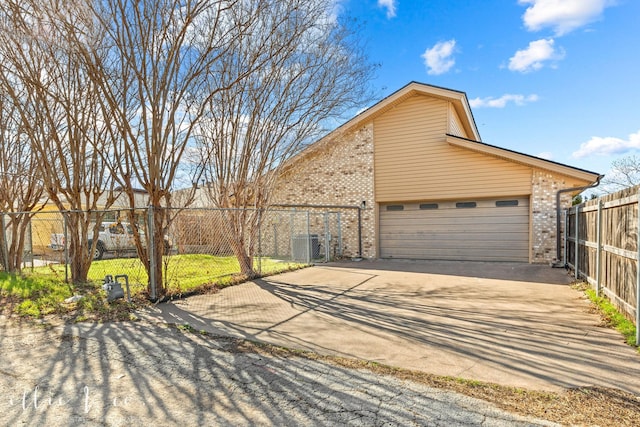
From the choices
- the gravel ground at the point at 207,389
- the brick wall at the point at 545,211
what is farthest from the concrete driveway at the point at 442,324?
the brick wall at the point at 545,211

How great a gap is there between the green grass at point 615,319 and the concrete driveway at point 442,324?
0.38 ft

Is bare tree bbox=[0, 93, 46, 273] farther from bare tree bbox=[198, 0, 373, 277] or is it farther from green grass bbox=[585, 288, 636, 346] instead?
green grass bbox=[585, 288, 636, 346]

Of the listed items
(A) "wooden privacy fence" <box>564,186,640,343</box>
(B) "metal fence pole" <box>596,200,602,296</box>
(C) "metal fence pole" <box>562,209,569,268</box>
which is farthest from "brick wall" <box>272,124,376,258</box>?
(B) "metal fence pole" <box>596,200,602,296</box>

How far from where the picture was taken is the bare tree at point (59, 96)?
5969 millimetres

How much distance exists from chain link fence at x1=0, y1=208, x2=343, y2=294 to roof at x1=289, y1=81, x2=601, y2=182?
2768mm

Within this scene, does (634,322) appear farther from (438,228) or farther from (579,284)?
(438,228)

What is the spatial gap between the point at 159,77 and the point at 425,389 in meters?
6.34

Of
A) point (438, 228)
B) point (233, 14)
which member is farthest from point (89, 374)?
point (438, 228)

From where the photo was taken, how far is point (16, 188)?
9.85m

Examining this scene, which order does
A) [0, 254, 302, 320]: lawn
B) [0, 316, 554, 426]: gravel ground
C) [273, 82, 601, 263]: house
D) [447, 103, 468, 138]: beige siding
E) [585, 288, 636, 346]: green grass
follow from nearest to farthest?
[0, 316, 554, 426]: gravel ground
[585, 288, 636, 346]: green grass
[0, 254, 302, 320]: lawn
[273, 82, 601, 263]: house
[447, 103, 468, 138]: beige siding

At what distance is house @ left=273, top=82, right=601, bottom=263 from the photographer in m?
10.7

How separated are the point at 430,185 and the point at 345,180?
Answer: 311cm

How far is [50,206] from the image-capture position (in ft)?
54.7

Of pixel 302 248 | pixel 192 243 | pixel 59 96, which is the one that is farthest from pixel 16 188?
pixel 302 248
